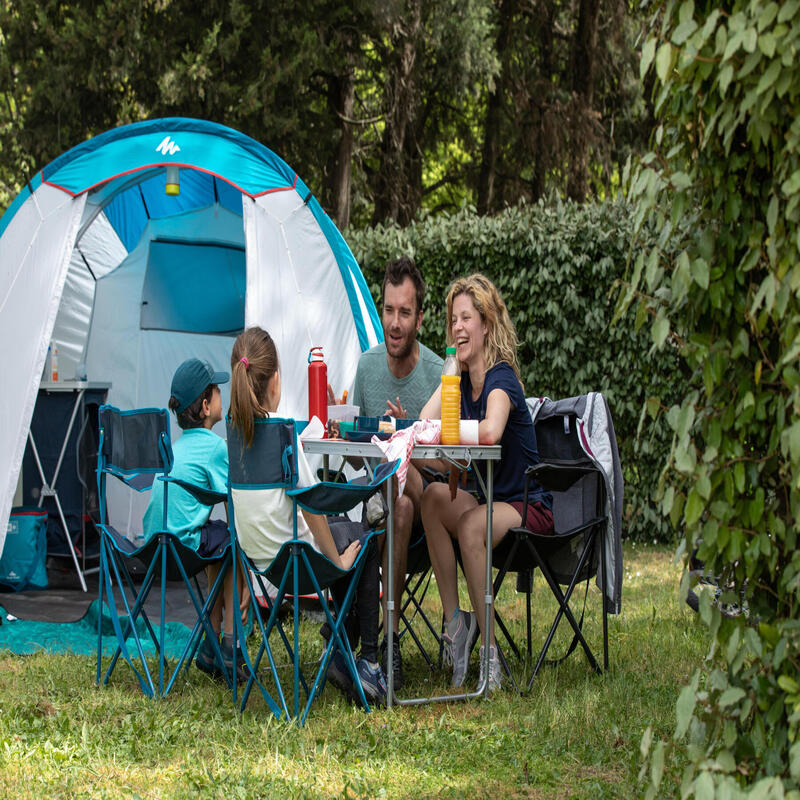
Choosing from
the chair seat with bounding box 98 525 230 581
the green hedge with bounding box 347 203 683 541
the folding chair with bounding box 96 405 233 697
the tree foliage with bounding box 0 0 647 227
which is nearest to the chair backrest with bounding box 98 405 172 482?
the folding chair with bounding box 96 405 233 697

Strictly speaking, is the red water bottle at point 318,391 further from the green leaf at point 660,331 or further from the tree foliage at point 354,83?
the tree foliage at point 354,83

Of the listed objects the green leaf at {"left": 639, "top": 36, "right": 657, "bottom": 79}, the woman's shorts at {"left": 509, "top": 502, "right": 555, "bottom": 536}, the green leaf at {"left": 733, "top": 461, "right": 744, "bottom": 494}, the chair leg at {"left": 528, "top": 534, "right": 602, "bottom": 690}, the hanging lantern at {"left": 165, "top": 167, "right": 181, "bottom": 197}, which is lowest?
the chair leg at {"left": 528, "top": 534, "right": 602, "bottom": 690}

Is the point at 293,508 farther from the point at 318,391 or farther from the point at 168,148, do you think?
the point at 168,148

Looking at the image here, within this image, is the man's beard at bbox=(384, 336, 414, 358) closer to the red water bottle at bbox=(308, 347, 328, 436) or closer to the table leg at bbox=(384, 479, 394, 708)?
the red water bottle at bbox=(308, 347, 328, 436)

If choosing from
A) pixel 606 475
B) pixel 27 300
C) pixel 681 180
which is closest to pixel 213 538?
pixel 606 475

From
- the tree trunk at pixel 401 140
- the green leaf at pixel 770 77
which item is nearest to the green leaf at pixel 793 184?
the green leaf at pixel 770 77

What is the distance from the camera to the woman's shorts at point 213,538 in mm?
3365

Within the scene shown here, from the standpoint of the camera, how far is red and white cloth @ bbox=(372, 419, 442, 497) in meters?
2.91

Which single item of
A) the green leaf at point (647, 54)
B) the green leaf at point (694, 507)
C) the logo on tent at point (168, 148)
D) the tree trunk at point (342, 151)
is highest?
the tree trunk at point (342, 151)

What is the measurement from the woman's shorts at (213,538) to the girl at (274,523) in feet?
1.40

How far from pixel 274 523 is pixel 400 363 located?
122 cm

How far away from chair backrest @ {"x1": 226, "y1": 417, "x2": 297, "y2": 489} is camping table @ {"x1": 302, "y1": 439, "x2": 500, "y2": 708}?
237mm

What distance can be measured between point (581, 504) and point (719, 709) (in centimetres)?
169

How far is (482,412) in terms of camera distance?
3377mm
